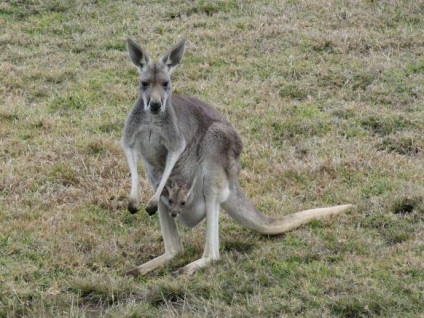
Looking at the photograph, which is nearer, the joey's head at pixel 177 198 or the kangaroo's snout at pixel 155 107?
the kangaroo's snout at pixel 155 107

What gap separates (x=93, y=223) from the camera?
5.61 m

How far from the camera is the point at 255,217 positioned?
206 inches

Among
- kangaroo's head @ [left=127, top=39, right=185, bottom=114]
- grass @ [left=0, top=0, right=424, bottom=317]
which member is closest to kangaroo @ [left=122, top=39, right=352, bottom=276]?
kangaroo's head @ [left=127, top=39, right=185, bottom=114]

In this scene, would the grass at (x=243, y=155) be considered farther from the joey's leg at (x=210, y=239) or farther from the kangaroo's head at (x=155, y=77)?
the kangaroo's head at (x=155, y=77)

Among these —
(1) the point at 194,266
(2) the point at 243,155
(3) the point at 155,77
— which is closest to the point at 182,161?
(3) the point at 155,77

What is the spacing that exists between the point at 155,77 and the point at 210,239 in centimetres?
104

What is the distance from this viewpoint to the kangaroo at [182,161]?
16.3ft

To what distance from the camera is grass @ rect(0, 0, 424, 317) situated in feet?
14.8

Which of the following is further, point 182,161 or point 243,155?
point 243,155

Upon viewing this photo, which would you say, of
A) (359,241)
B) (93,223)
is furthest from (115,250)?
(359,241)

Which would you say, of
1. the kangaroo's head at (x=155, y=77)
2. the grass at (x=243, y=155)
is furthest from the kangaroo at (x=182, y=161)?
the grass at (x=243, y=155)

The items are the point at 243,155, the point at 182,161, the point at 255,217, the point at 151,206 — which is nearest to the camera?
the point at 151,206

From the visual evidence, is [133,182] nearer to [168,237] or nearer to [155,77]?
[168,237]

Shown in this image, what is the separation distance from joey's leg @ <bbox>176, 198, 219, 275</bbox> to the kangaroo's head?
0.66 m
